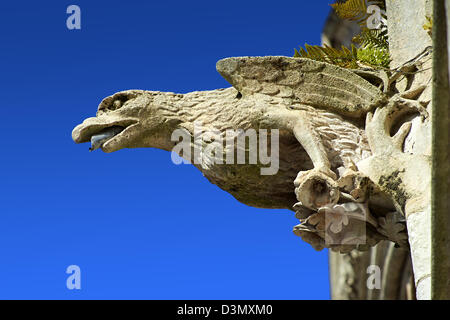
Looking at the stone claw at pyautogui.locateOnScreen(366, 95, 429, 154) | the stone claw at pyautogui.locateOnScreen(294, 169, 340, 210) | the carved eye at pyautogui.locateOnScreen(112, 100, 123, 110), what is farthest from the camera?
the carved eye at pyautogui.locateOnScreen(112, 100, 123, 110)

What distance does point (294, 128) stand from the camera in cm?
580

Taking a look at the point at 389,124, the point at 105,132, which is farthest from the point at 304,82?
the point at 105,132

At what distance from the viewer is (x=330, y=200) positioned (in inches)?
209

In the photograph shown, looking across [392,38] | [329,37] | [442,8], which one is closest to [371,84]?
[392,38]

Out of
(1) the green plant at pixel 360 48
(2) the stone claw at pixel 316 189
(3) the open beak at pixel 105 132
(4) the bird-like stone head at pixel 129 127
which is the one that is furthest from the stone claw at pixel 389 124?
(3) the open beak at pixel 105 132

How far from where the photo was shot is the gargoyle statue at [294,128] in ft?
17.7

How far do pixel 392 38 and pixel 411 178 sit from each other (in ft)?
4.29

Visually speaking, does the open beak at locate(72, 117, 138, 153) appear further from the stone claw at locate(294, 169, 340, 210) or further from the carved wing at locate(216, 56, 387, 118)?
the stone claw at locate(294, 169, 340, 210)

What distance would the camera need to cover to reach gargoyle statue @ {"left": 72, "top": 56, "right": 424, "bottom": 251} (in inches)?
212

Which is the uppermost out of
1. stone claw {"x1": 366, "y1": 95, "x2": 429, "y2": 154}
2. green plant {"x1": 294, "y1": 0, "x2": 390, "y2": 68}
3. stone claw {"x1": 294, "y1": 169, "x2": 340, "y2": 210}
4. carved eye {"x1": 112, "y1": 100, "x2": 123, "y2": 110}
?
green plant {"x1": 294, "y1": 0, "x2": 390, "y2": 68}

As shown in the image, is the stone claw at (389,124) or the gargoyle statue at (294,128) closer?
the gargoyle statue at (294,128)

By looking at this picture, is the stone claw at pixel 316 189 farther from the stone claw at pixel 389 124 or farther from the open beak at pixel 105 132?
the open beak at pixel 105 132

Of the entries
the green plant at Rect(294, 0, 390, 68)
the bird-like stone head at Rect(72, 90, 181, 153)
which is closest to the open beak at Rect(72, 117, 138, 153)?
the bird-like stone head at Rect(72, 90, 181, 153)

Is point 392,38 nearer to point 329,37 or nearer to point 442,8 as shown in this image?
point 442,8
